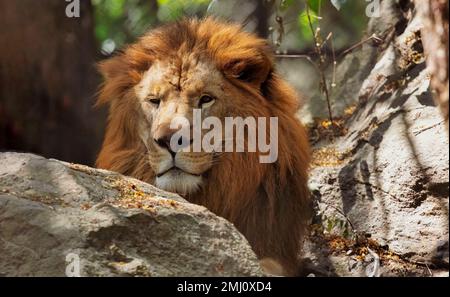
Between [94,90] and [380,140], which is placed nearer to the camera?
[380,140]

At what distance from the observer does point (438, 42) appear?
3564mm

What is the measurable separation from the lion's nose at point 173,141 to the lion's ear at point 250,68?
1.83 feet

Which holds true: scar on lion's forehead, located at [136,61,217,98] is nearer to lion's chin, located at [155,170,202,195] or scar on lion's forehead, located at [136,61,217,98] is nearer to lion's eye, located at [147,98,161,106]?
lion's eye, located at [147,98,161,106]

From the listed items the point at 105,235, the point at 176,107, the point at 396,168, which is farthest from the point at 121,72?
the point at 105,235

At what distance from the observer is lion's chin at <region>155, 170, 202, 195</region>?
4801mm

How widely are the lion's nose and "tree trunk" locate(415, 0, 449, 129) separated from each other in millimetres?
1524

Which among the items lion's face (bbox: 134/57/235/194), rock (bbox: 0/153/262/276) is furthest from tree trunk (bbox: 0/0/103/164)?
rock (bbox: 0/153/262/276)

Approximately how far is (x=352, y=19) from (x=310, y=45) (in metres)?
0.50

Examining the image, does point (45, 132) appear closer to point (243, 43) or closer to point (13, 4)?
point (13, 4)

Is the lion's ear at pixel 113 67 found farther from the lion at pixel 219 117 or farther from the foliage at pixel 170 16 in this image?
the foliage at pixel 170 16

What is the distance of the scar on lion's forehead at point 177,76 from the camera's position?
494 centimetres

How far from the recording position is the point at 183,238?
3.82m
